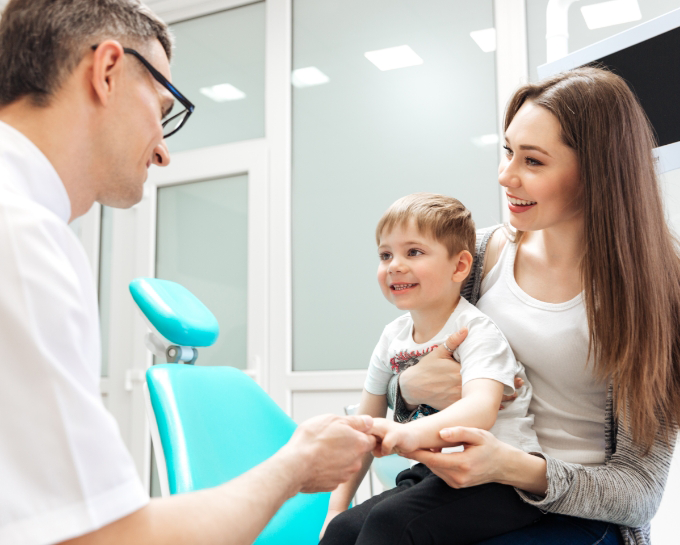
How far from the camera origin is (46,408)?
634 mm

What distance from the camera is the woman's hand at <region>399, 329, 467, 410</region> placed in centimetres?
122

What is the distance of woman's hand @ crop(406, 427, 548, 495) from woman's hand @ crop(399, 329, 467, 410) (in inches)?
7.4

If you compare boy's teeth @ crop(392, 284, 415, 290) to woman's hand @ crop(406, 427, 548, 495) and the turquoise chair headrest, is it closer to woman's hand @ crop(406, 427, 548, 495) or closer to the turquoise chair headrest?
woman's hand @ crop(406, 427, 548, 495)

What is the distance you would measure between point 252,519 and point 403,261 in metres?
0.65

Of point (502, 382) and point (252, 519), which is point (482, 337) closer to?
point (502, 382)

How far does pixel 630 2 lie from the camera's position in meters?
2.91

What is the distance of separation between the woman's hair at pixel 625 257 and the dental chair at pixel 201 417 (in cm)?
77

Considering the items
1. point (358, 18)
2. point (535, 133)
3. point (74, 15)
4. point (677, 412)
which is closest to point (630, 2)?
point (358, 18)

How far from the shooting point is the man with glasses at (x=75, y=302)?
0.63m

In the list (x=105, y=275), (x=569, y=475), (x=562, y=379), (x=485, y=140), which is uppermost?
(x=485, y=140)

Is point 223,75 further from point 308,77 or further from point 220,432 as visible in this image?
point 220,432

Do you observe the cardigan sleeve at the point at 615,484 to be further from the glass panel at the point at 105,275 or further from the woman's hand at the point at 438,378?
the glass panel at the point at 105,275

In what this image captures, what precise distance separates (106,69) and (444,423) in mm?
771

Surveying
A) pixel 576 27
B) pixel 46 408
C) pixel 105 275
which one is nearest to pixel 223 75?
pixel 105 275
